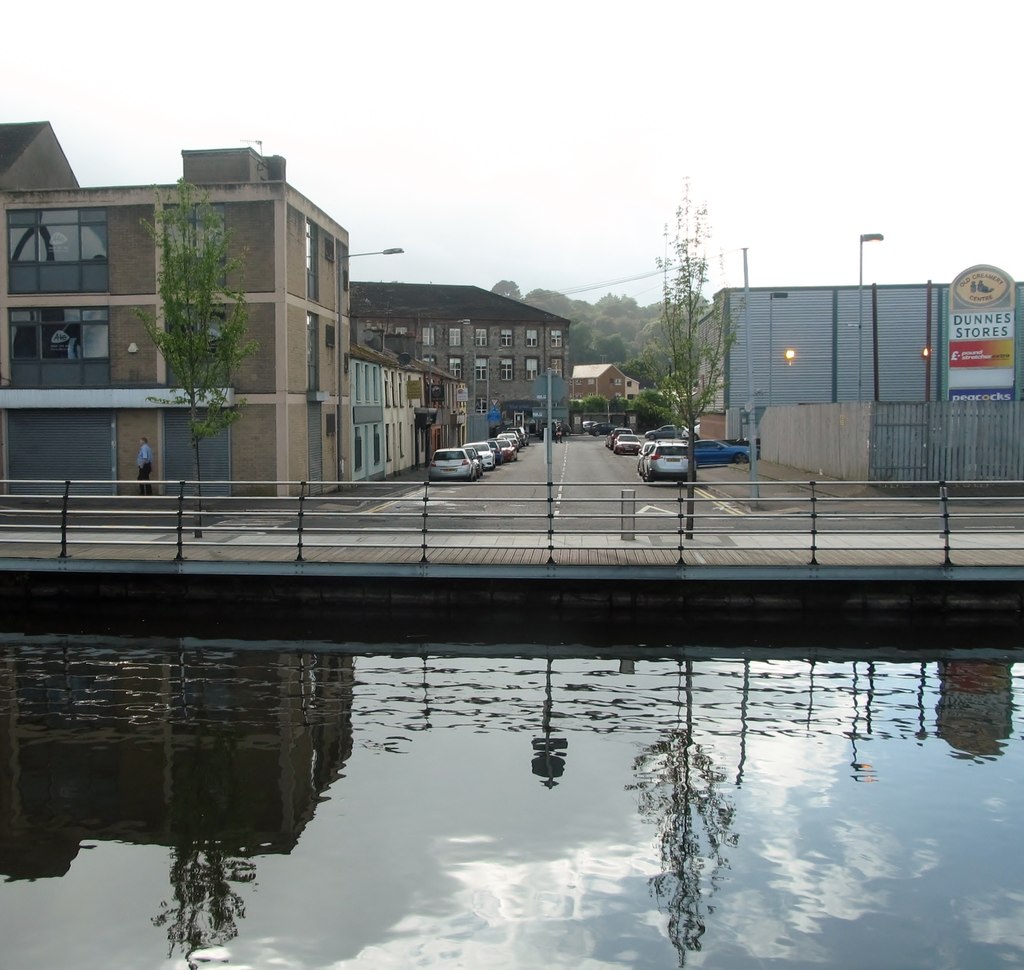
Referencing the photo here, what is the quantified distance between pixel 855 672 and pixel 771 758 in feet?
12.3

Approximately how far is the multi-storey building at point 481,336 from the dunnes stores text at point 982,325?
2921 inches

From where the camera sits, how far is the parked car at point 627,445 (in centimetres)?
7206

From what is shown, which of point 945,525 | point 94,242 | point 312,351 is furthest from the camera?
point 312,351

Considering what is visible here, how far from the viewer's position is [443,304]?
353 feet

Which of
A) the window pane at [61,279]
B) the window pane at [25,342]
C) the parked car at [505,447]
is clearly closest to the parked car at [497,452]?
the parked car at [505,447]

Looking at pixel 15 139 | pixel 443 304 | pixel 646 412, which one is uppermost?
pixel 443 304

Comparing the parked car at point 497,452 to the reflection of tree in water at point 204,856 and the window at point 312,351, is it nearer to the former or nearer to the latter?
the window at point 312,351

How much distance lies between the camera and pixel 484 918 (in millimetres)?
6977

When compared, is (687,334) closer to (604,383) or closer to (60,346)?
(60,346)

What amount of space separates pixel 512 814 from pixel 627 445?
2516 inches

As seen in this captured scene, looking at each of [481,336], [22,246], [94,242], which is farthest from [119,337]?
[481,336]

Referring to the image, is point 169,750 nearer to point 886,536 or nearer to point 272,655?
point 272,655

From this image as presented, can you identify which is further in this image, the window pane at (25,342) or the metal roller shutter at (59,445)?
the window pane at (25,342)

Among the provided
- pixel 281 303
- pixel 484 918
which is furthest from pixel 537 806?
pixel 281 303
